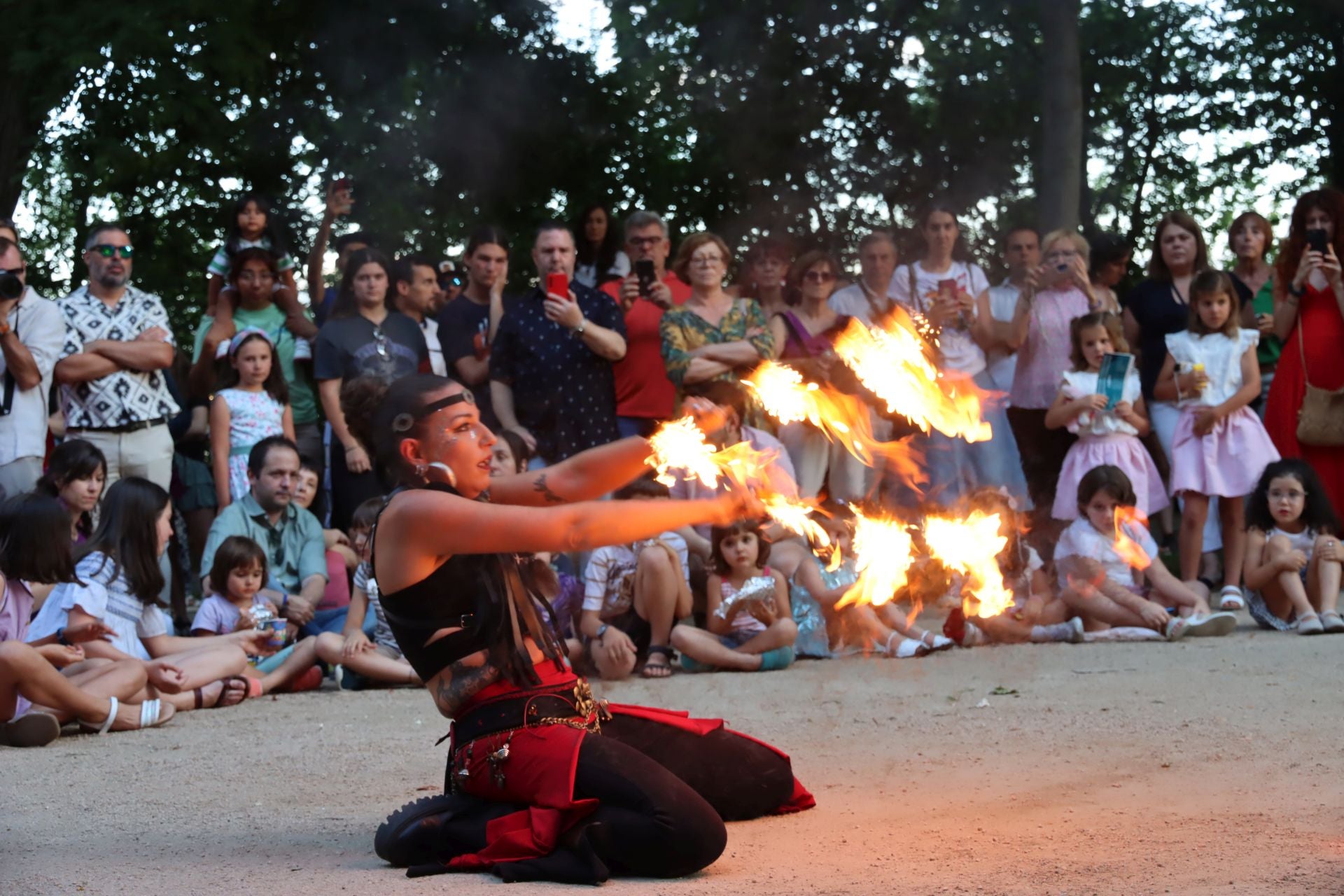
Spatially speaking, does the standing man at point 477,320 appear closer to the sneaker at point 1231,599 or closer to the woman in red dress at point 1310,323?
the sneaker at point 1231,599

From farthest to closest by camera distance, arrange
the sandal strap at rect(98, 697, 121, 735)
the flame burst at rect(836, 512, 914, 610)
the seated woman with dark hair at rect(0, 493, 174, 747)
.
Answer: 1. the sandal strap at rect(98, 697, 121, 735)
2. the seated woman with dark hair at rect(0, 493, 174, 747)
3. the flame burst at rect(836, 512, 914, 610)

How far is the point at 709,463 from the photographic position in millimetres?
3674

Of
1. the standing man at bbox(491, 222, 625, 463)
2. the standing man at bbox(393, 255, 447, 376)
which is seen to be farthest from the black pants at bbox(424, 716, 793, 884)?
the standing man at bbox(393, 255, 447, 376)

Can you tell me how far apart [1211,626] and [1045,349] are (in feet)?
5.23

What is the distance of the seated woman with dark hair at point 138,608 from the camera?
18.6ft

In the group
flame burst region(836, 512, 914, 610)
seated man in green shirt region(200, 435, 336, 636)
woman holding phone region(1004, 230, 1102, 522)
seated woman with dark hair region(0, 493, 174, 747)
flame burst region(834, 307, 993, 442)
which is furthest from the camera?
woman holding phone region(1004, 230, 1102, 522)

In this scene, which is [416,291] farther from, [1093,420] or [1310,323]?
[1310,323]

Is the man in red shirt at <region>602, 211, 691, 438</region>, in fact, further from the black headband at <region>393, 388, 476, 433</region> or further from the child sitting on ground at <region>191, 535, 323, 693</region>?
the black headband at <region>393, 388, 476, 433</region>

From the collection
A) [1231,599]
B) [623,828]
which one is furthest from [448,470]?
[1231,599]

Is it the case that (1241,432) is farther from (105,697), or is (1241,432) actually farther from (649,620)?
(105,697)

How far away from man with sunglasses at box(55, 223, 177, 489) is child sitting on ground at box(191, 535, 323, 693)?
26.6 inches

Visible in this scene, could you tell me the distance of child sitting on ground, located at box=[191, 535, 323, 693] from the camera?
20.7 feet

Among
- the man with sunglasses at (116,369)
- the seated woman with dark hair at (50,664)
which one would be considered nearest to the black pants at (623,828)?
the seated woman with dark hair at (50,664)

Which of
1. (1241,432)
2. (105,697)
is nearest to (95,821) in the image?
(105,697)
